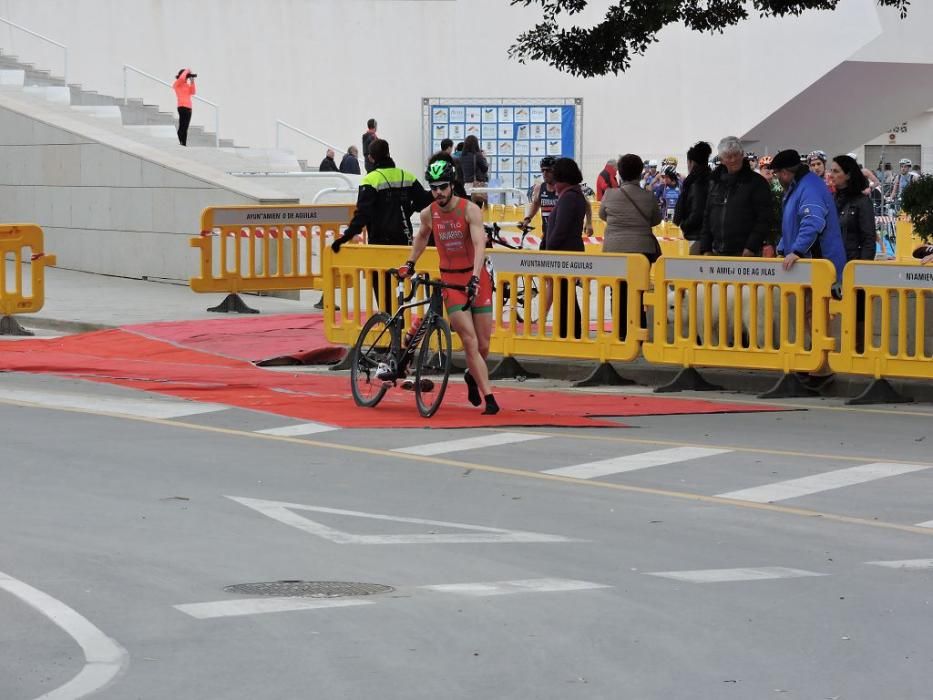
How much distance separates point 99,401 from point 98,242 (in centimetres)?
1365

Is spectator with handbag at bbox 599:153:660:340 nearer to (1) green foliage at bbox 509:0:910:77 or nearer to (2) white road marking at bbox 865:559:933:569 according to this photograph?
(1) green foliage at bbox 509:0:910:77

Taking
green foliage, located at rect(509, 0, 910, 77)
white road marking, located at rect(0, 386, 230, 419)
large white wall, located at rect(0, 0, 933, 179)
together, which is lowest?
white road marking, located at rect(0, 386, 230, 419)

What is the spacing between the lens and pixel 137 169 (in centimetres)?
2648

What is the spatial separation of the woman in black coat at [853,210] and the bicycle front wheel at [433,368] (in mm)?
4187

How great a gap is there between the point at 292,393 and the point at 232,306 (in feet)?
24.8

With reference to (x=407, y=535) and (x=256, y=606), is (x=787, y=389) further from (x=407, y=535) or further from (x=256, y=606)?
(x=256, y=606)

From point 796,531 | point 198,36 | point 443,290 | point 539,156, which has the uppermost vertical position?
point 198,36

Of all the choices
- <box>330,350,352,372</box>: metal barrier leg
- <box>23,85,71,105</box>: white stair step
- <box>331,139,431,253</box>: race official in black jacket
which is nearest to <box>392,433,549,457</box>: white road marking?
<box>330,350,352,372</box>: metal barrier leg

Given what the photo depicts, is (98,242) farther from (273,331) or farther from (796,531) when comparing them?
(796,531)

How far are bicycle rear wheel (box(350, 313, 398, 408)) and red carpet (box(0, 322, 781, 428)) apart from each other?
13 cm

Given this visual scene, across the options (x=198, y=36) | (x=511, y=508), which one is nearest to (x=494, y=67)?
(x=198, y=36)

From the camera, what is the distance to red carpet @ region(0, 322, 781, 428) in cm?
1349

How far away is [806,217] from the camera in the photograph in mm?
14922

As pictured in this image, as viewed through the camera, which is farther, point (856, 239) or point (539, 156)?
point (539, 156)
